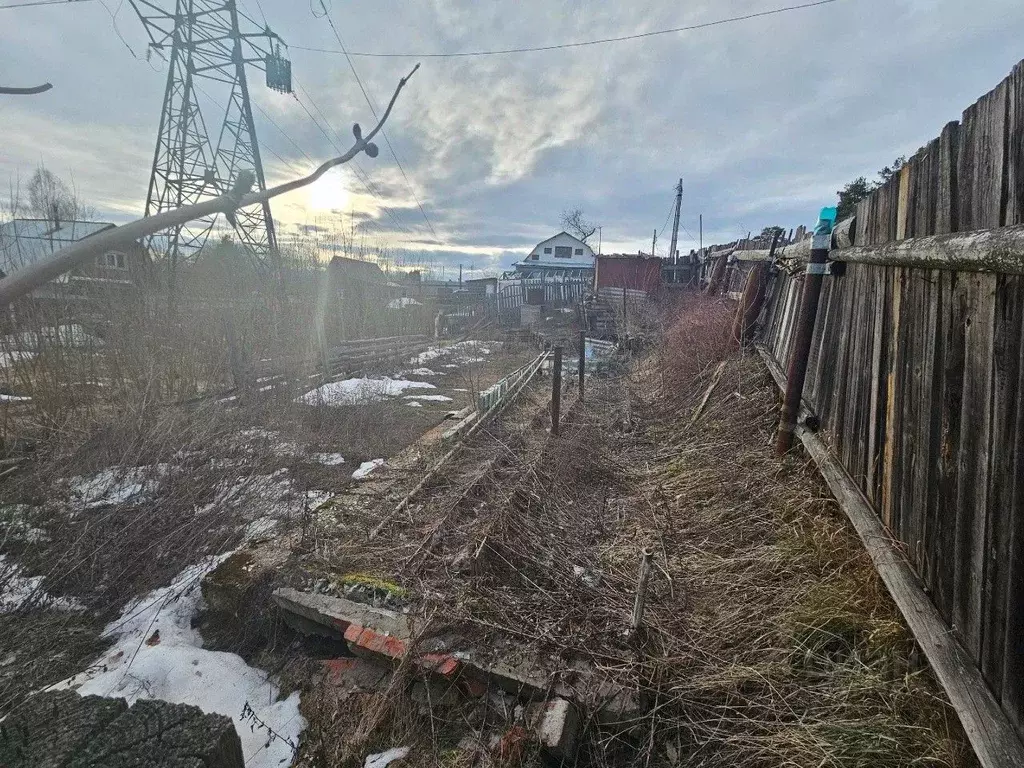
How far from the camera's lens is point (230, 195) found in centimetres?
146

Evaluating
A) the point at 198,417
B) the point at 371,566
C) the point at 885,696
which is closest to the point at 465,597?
the point at 371,566

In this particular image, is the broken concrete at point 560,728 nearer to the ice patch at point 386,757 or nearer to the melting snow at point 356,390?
the ice patch at point 386,757

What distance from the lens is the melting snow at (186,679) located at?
2.18 m

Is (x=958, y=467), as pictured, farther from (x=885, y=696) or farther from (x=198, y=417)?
(x=198, y=417)

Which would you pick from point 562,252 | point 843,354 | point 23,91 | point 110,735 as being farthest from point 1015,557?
point 562,252

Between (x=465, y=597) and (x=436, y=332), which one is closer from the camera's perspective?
(x=465, y=597)

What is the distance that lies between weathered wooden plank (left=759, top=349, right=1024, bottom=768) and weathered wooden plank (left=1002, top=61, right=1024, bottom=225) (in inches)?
53.2

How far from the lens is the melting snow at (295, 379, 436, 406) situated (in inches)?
307

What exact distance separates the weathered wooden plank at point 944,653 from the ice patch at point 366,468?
414 centimetres

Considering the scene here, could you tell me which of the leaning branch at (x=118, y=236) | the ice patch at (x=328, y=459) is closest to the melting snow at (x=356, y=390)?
the ice patch at (x=328, y=459)

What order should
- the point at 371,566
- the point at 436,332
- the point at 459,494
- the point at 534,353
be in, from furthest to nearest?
1. the point at 436,332
2. the point at 534,353
3. the point at 459,494
4. the point at 371,566

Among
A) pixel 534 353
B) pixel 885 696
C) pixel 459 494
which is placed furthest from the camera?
pixel 534 353

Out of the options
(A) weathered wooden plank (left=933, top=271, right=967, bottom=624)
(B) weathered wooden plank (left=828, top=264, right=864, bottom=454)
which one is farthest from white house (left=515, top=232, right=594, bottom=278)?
(A) weathered wooden plank (left=933, top=271, right=967, bottom=624)

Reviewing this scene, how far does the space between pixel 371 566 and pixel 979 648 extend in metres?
2.98
